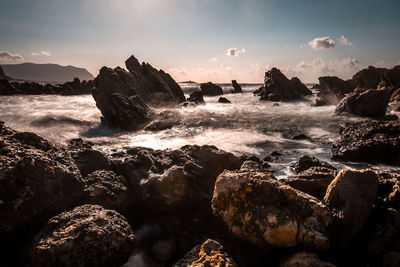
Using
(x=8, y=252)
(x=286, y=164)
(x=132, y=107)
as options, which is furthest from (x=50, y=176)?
(x=132, y=107)

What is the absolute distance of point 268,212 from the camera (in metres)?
2.63

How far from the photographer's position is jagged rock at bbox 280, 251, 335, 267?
7.17 feet

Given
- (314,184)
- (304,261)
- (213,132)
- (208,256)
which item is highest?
(314,184)

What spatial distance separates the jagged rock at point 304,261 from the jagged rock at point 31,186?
2.86 m

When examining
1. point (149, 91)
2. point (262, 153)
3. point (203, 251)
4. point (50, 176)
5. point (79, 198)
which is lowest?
point (262, 153)

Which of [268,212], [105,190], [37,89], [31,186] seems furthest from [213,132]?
[37,89]

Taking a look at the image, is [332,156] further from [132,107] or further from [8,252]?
[132,107]

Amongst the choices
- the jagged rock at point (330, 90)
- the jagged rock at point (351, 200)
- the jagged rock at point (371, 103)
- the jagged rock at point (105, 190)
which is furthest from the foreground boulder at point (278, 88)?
the jagged rock at point (105, 190)

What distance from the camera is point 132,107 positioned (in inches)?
597

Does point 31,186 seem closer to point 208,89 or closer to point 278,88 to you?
point 278,88

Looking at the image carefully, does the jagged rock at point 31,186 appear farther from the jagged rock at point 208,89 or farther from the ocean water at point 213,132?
the jagged rock at point 208,89

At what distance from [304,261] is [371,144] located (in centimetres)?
726

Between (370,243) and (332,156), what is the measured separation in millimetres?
6328

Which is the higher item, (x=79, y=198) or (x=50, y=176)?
(x=50, y=176)
